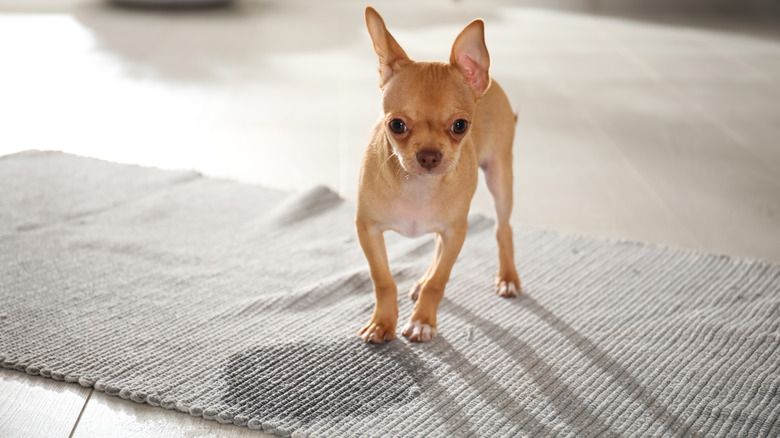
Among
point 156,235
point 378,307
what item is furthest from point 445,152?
point 156,235

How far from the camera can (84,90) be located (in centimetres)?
389

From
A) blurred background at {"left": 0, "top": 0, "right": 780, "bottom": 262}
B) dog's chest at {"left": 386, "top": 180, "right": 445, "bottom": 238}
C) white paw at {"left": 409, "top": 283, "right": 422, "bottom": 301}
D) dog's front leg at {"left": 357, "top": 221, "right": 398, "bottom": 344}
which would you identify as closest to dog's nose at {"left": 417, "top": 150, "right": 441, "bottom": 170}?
dog's chest at {"left": 386, "top": 180, "right": 445, "bottom": 238}

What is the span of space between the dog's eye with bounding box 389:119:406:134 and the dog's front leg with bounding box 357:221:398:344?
262mm

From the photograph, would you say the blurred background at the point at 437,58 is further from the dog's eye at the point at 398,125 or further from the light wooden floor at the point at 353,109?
the dog's eye at the point at 398,125

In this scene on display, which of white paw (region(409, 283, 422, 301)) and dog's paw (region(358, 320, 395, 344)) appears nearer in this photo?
dog's paw (region(358, 320, 395, 344))

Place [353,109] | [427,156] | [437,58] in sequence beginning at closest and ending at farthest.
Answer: [427,156], [353,109], [437,58]

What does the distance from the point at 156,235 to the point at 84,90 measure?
6.38 ft

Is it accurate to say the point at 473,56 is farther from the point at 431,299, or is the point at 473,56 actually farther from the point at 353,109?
the point at 353,109

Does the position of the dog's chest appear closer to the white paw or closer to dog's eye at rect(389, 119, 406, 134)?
dog's eye at rect(389, 119, 406, 134)

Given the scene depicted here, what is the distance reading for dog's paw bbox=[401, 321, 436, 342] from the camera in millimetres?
1740

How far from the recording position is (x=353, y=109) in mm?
3652

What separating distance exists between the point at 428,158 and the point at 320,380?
49cm

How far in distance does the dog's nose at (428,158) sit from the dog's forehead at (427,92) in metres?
0.08

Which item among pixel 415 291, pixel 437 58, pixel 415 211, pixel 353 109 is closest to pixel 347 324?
pixel 415 291
